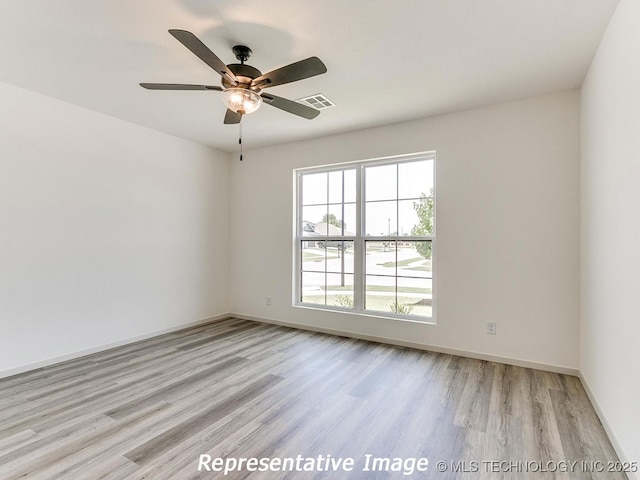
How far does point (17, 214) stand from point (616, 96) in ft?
15.7

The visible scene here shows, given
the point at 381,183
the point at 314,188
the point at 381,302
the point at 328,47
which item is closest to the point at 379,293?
the point at 381,302

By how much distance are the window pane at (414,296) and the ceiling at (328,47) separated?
1951 mm

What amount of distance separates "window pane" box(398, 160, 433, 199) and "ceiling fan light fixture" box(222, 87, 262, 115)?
87.8 inches

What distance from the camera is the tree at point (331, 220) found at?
14.4 ft

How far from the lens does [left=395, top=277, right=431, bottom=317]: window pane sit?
147 inches

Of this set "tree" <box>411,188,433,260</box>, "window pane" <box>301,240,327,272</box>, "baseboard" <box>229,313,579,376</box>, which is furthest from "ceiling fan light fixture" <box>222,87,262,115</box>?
"baseboard" <box>229,313,579,376</box>

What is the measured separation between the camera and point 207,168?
4859 millimetres

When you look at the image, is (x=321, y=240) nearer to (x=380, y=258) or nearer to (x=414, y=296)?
(x=380, y=258)

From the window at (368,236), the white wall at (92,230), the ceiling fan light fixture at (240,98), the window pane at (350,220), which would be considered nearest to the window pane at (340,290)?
the window at (368,236)

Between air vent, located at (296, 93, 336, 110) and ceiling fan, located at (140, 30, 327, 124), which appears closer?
ceiling fan, located at (140, 30, 327, 124)

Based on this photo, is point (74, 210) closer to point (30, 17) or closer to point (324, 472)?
point (30, 17)

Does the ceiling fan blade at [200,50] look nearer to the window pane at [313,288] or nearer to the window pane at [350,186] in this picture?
the window pane at [350,186]

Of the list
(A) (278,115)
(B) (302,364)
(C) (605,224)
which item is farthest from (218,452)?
(A) (278,115)

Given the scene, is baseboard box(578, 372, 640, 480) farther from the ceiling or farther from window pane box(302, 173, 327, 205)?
window pane box(302, 173, 327, 205)
